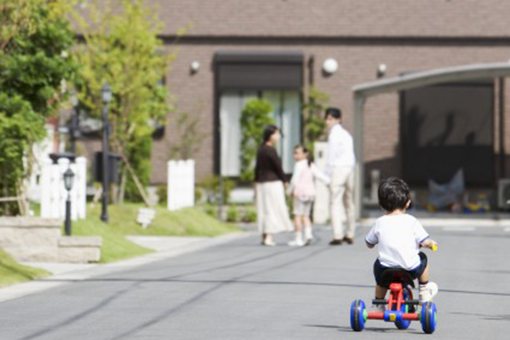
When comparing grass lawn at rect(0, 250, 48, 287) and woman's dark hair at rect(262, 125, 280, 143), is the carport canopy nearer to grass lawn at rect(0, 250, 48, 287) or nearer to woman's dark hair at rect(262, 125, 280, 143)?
woman's dark hair at rect(262, 125, 280, 143)

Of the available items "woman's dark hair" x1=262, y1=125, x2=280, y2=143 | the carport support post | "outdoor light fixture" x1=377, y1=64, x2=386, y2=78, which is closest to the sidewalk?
"woman's dark hair" x1=262, y1=125, x2=280, y2=143

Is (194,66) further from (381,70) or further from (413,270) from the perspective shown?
(413,270)

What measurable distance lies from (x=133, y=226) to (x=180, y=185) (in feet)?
13.5

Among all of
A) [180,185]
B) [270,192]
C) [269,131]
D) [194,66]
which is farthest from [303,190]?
[194,66]

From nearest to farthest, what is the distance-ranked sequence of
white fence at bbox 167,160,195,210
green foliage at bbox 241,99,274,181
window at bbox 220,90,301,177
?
white fence at bbox 167,160,195,210 → green foliage at bbox 241,99,274,181 → window at bbox 220,90,301,177

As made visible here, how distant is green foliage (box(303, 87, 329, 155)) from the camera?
36.8m

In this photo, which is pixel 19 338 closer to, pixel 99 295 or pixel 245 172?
pixel 99 295

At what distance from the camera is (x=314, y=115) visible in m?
37.1

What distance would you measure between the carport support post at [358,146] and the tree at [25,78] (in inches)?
410

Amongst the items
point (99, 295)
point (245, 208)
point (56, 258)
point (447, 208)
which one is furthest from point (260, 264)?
point (447, 208)

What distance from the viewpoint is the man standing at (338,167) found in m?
22.5

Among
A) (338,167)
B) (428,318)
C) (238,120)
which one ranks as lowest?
(428,318)

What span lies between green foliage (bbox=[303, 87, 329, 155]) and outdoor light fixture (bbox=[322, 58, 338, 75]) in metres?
0.67

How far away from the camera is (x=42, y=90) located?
22.4 meters
